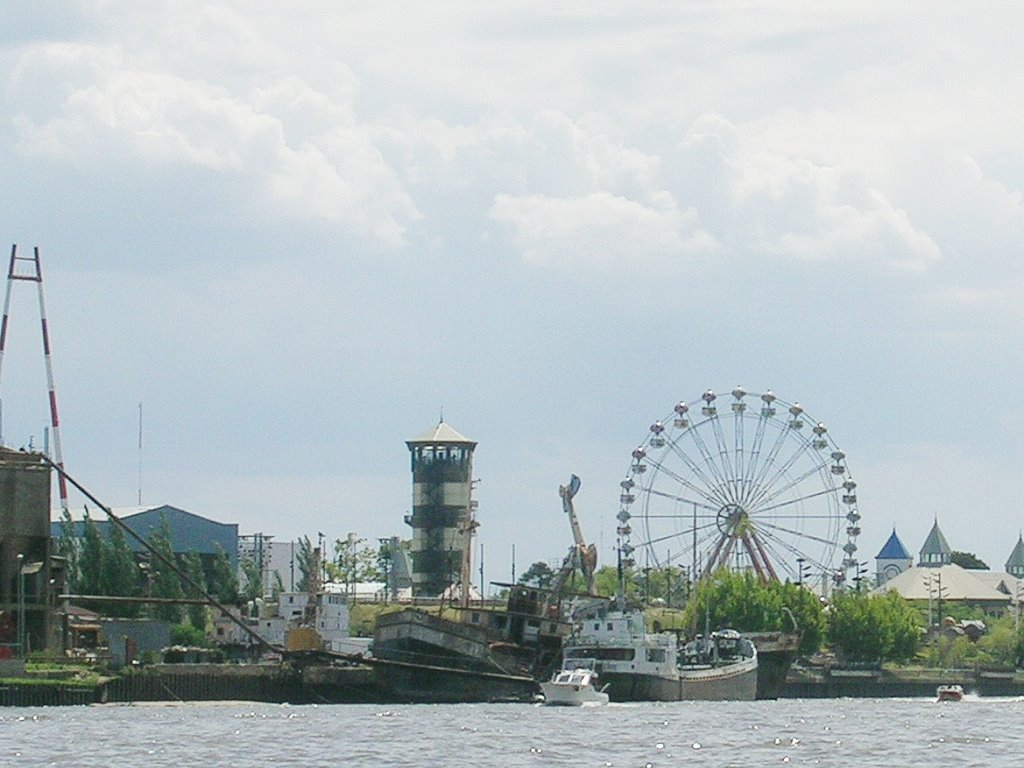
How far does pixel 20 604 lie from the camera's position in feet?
409

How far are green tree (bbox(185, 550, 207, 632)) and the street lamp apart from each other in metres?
45.6

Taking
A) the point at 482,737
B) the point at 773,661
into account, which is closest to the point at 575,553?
the point at 773,661

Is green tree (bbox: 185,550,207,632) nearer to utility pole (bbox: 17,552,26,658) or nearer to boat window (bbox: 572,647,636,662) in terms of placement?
boat window (bbox: 572,647,636,662)

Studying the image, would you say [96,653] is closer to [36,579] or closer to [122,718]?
[36,579]

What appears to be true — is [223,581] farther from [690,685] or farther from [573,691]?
[573,691]

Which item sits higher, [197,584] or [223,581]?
[223,581]

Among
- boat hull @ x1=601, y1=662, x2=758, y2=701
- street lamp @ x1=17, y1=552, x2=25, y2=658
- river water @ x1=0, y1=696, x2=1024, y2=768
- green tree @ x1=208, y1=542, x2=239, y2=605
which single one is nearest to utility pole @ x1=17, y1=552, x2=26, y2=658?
street lamp @ x1=17, y1=552, x2=25, y2=658

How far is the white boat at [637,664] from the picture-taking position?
463ft

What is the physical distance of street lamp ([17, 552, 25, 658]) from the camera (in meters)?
124

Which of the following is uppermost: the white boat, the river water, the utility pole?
the utility pole

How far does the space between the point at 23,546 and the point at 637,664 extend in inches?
1481

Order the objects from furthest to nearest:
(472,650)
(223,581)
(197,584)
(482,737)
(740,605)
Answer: (223,581)
(740,605)
(197,584)
(472,650)
(482,737)

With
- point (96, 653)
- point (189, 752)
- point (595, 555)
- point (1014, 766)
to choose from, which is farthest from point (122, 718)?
point (595, 555)

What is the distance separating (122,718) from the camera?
4006 inches
